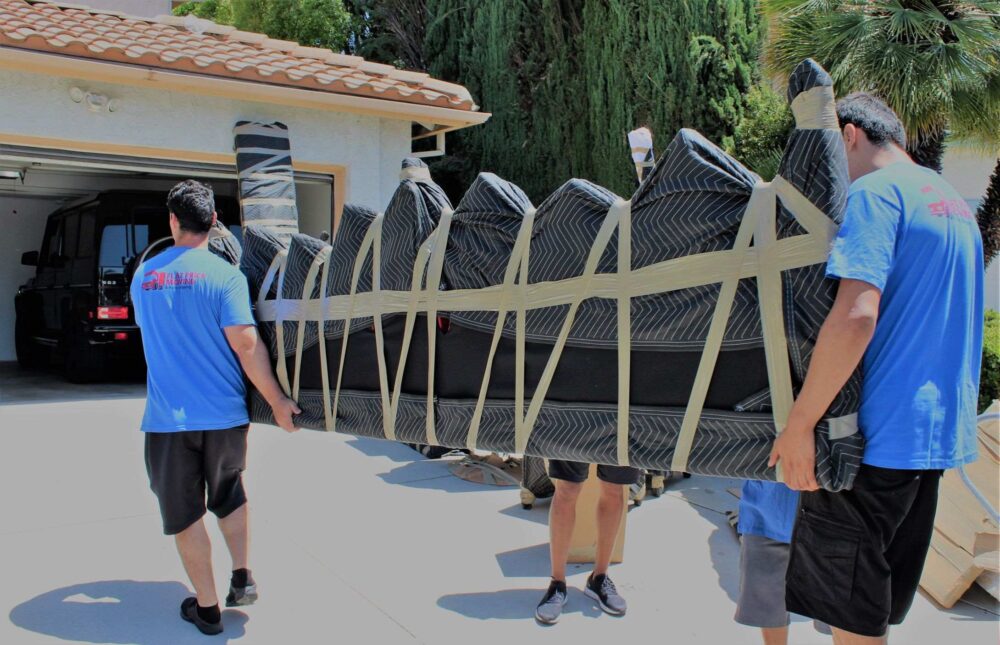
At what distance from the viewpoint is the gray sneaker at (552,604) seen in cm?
353

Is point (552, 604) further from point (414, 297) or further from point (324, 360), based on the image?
point (414, 297)

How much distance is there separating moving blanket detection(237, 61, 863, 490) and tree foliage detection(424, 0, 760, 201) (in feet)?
25.6

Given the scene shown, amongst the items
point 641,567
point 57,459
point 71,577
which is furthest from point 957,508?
point 57,459

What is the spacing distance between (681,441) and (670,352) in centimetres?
25

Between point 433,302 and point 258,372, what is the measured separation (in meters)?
0.94

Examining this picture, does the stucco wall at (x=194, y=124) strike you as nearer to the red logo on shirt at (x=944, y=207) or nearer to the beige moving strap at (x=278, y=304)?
the beige moving strap at (x=278, y=304)

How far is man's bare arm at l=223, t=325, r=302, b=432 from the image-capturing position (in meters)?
3.29

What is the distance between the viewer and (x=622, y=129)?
1074cm

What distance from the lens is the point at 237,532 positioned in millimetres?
3547

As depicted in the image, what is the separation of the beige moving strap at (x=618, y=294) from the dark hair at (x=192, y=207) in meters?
0.61

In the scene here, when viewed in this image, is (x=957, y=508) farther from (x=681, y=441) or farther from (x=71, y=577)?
(x=71, y=577)

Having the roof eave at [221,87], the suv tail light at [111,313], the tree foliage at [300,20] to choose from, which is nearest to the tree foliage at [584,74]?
the tree foliage at [300,20]

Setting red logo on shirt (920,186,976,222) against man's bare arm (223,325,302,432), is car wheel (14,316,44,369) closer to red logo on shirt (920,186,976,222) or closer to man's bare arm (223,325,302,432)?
man's bare arm (223,325,302,432)

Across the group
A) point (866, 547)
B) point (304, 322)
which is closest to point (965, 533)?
point (866, 547)
